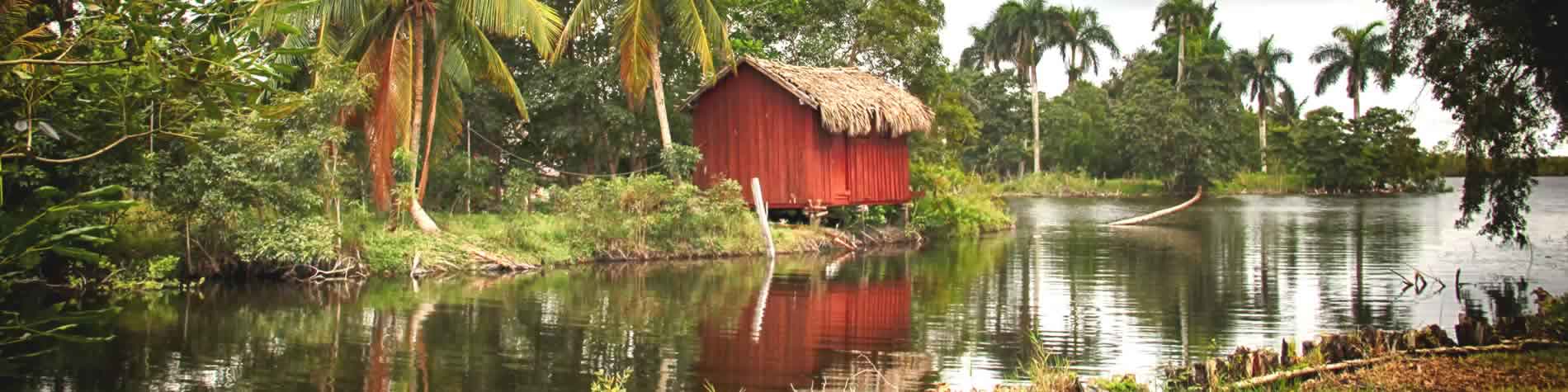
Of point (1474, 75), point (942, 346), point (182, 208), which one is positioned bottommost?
point (942, 346)

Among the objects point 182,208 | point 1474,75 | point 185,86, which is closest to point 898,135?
point 1474,75

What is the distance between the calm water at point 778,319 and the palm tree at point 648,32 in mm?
3878

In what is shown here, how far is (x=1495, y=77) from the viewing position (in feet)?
51.6

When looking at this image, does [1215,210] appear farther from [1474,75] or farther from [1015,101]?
[1474,75]

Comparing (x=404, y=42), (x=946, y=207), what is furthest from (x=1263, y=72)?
(x=404, y=42)

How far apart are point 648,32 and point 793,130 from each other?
356 cm

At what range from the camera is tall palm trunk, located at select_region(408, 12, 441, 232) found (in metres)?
19.9

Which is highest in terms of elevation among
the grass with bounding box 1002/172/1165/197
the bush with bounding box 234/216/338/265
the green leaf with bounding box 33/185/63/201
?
the grass with bounding box 1002/172/1165/197

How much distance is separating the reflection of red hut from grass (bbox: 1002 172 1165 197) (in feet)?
142

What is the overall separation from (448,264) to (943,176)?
579 inches

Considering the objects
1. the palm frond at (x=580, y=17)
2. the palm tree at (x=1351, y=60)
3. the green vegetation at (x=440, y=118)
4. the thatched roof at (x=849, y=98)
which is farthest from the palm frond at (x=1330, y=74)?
the palm frond at (x=580, y=17)

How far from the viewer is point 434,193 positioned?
25375 mm

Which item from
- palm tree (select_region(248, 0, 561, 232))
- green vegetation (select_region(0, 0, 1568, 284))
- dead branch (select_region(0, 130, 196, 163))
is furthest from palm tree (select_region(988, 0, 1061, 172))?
dead branch (select_region(0, 130, 196, 163))

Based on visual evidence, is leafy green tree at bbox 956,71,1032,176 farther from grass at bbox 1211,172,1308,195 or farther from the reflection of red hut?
the reflection of red hut
